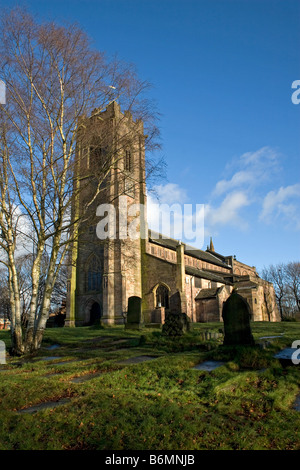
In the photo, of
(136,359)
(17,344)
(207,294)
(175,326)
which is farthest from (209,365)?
(207,294)

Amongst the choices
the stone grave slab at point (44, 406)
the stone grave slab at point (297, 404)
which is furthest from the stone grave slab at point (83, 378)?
the stone grave slab at point (297, 404)

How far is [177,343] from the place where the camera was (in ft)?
35.9

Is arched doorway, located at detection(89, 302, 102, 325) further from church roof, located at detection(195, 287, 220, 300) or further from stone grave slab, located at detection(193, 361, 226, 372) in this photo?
stone grave slab, located at detection(193, 361, 226, 372)

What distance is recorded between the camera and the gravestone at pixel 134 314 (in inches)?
714

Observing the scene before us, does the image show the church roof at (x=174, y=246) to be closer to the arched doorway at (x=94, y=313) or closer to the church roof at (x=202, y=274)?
the church roof at (x=202, y=274)

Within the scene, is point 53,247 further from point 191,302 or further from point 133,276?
point 191,302

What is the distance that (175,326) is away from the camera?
42.5 feet

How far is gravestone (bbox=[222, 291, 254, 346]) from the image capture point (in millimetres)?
8617

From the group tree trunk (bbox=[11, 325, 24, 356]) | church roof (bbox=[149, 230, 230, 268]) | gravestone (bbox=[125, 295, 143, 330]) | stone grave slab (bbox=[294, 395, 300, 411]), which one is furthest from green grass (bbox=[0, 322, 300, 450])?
church roof (bbox=[149, 230, 230, 268])

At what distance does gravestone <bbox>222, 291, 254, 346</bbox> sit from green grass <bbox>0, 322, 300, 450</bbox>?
1520 mm

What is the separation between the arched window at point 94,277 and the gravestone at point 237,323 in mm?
22075

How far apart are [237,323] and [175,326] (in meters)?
4.58

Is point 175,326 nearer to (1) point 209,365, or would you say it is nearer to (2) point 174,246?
(1) point 209,365
